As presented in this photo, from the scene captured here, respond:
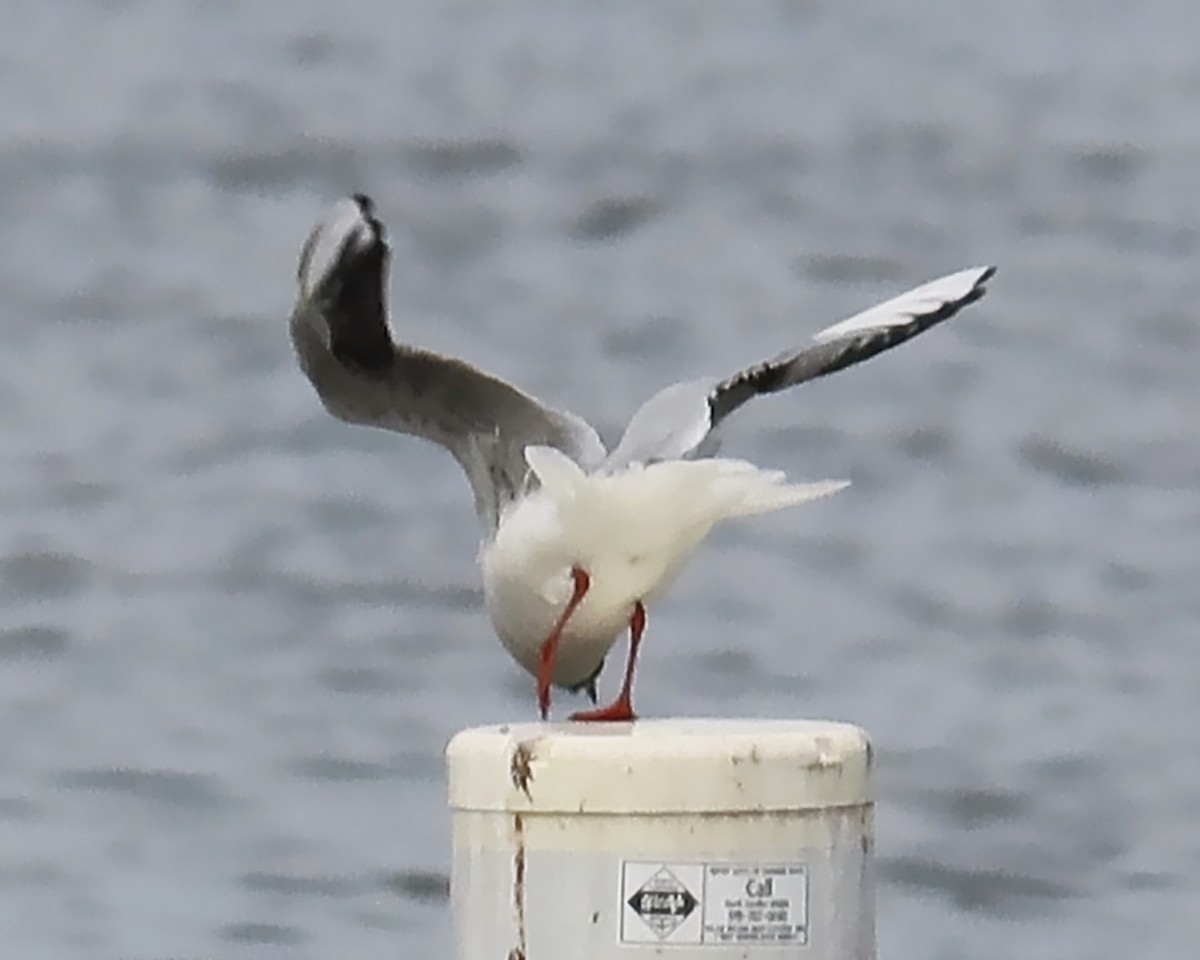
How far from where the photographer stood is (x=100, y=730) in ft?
31.2

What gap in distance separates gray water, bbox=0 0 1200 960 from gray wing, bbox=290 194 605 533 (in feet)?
9.47

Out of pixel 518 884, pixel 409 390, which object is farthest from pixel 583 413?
pixel 518 884

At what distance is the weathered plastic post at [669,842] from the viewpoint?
2.90 metres

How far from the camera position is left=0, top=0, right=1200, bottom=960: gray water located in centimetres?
849

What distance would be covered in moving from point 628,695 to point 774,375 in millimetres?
684

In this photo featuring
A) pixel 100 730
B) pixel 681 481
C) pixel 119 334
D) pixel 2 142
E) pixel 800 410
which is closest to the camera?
pixel 681 481

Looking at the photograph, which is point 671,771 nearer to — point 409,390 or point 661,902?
point 661,902

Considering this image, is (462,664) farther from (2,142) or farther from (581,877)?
(581,877)

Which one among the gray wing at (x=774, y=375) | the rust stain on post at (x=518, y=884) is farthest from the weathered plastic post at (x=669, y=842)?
the gray wing at (x=774, y=375)

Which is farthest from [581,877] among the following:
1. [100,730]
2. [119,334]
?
[119,334]

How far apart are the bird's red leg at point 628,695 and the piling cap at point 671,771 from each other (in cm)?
37

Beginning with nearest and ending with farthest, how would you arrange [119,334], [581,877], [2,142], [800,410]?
[581,877], [800,410], [119,334], [2,142]

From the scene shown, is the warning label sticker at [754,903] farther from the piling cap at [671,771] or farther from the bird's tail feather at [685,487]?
the bird's tail feather at [685,487]

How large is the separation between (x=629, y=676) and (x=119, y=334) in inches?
357
